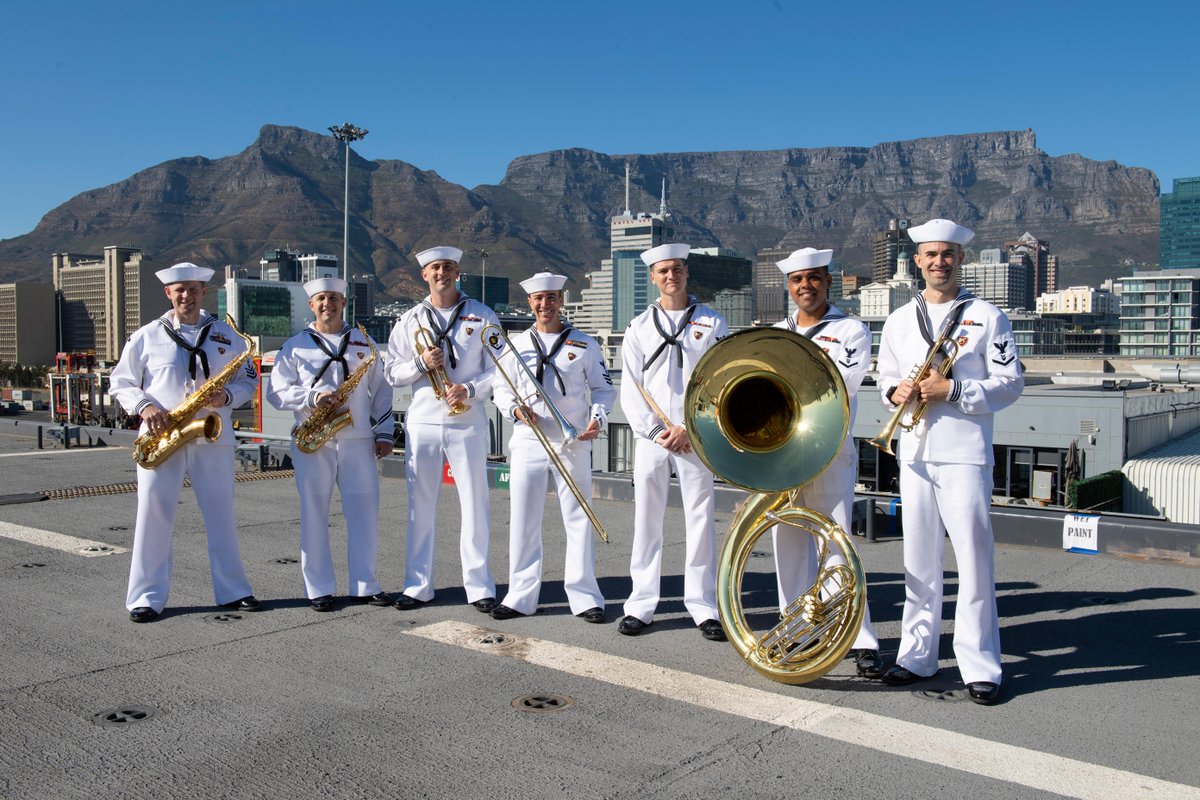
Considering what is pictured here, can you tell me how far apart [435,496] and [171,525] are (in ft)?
5.88

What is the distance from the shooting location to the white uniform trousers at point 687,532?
6.36 meters

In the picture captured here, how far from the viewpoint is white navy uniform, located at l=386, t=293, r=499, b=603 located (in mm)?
6934

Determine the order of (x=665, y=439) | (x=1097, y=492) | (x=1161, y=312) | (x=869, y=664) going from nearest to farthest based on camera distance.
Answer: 1. (x=869, y=664)
2. (x=665, y=439)
3. (x=1097, y=492)
4. (x=1161, y=312)

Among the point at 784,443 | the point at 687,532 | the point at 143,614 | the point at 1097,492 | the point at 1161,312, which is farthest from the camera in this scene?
the point at 1161,312

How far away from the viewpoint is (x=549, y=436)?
22.4ft

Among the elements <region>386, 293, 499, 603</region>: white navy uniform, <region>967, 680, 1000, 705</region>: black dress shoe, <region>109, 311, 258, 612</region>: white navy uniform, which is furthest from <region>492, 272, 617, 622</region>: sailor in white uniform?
<region>967, 680, 1000, 705</region>: black dress shoe

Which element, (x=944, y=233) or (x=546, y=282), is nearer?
(x=944, y=233)

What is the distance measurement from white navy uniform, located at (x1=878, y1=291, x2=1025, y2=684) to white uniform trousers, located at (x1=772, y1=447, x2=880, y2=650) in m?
→ 0.33

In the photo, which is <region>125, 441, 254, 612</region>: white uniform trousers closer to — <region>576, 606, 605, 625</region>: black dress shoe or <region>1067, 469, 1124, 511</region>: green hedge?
<region>576, 606, 605, 625</region>: black dress shoe

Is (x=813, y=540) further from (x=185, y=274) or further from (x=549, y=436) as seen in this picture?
(x=185, y=274)

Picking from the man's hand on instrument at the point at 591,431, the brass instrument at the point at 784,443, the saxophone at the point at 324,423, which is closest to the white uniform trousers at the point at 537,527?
the man's hand on instrument at the point at 591,431

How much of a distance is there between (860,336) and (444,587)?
364 cm

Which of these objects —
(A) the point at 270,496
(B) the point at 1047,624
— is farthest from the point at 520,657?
(A) the point at 270,496

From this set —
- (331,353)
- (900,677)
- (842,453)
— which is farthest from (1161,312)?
(331,353)
